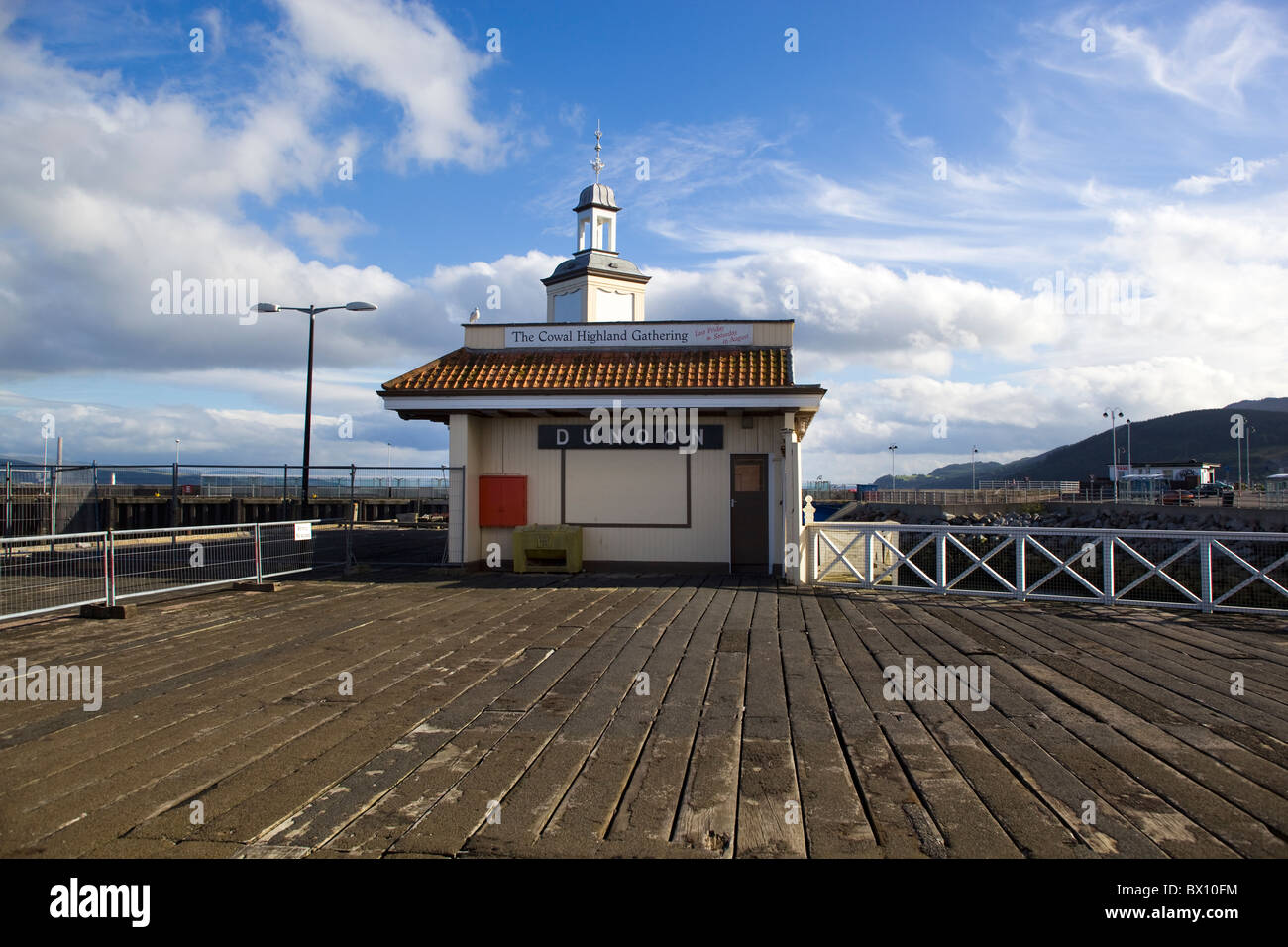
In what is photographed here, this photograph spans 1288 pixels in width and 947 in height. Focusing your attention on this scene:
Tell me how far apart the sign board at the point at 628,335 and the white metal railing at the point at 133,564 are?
20.4 ft

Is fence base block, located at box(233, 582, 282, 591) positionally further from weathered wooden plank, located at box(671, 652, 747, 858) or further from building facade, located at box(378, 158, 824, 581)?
weathered wooden plank, located at box(671, 652, 747, 858)

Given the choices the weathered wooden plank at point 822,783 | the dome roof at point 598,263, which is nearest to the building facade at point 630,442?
the weathered wooden plank at point 822,783

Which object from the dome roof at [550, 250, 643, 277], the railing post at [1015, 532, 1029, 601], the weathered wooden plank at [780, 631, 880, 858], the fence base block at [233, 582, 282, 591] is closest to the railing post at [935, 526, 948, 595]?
the railing post at [1015, 532, 1029, 601]

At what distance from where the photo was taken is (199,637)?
27.1 feet

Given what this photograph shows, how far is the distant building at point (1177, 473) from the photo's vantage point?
68.2 meters

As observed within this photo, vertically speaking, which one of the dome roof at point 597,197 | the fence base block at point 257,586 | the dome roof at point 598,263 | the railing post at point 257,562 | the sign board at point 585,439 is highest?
the dome roof at point 597,197

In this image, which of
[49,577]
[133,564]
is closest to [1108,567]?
[49,577]

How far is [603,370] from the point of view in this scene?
50.9 ft

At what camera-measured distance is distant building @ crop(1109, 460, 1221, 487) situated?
68188 millimetres

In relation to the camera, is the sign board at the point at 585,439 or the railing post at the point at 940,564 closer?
the railing post at the point at 940,564

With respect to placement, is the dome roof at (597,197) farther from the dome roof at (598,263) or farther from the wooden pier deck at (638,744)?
the wooden pier deck at (638,744)
